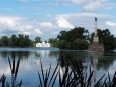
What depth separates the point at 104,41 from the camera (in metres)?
131

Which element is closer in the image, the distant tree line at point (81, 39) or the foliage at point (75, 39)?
the distant tree line at point (81, 39)

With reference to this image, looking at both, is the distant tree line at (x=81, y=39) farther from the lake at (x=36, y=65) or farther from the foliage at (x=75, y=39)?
the lake at (x=36, y=65)

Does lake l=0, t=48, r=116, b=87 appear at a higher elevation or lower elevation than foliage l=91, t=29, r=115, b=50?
lower

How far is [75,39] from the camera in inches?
5827

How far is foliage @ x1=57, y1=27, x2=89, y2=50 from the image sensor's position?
469ft

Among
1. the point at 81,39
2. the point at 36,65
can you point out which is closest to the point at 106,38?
the point at 81,39

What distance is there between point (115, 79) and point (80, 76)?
417mm

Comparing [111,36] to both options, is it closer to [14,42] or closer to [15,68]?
[14,42]

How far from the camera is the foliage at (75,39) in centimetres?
14285

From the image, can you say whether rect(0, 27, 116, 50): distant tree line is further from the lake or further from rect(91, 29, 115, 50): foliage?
the lake

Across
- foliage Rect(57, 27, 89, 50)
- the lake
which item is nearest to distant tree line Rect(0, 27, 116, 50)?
foliage Rect(57, 27, 89, 50)

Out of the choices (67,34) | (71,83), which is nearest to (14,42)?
(67,34)

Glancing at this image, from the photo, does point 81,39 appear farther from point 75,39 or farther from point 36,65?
point 36,65

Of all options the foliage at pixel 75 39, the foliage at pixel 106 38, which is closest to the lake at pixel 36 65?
the foliage at pixel 106 38
